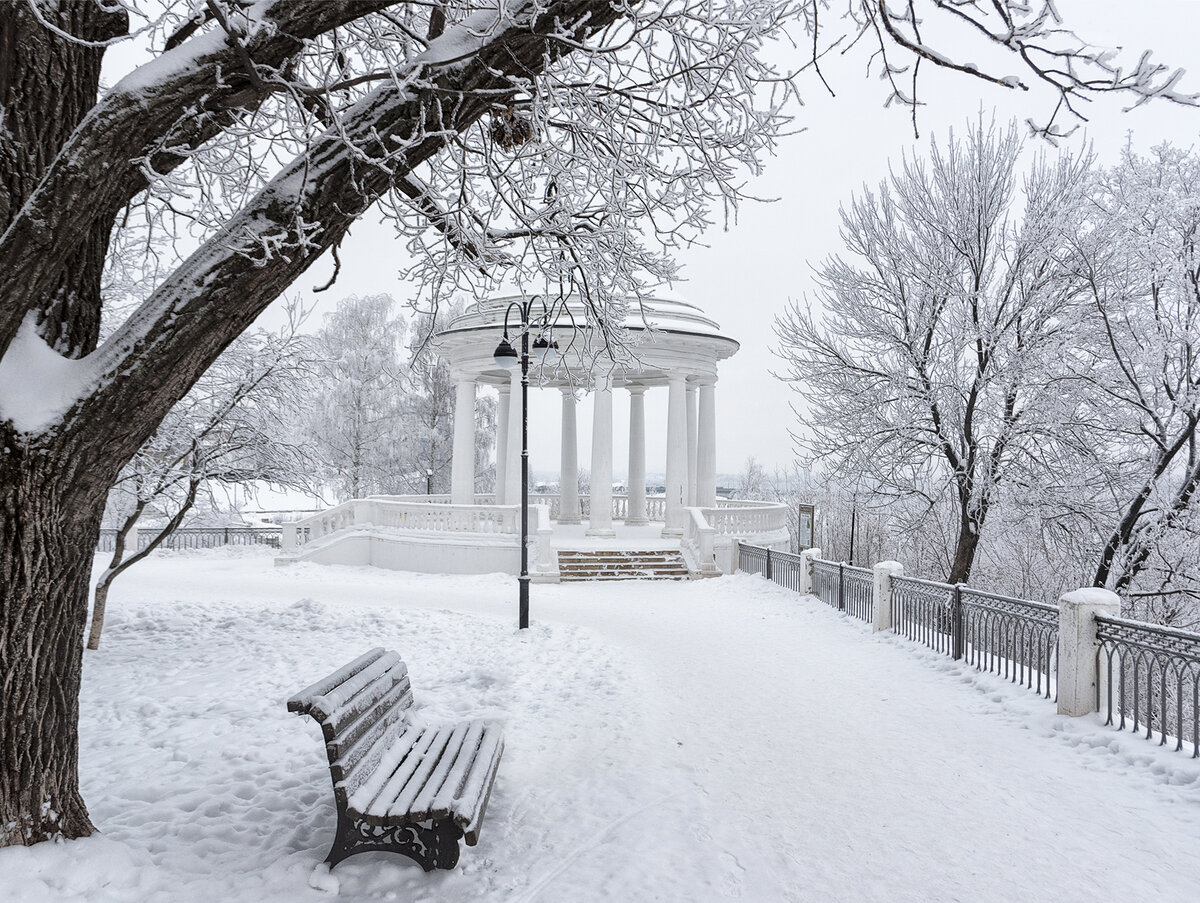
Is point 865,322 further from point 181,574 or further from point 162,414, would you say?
point 181,574

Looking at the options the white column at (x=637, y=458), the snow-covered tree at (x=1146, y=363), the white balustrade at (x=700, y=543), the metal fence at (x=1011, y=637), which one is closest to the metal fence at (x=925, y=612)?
the metal fence at (x=1011, y=637)

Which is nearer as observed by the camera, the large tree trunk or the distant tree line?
the large tree trunk

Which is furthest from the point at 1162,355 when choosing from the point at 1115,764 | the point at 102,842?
the point at 102,842

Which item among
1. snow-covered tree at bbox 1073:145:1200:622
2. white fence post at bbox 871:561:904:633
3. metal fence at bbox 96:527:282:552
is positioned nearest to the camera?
white fence post at bbox 871:561:904:633

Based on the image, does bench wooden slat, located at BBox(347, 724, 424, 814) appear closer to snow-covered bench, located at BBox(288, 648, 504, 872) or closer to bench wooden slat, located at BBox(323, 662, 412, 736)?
snow-covered bench, located at BBox(288, 648, 504, 872)

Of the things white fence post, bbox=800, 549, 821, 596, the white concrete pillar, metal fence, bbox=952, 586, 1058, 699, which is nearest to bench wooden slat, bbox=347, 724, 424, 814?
metal fence, bbox=952, 586, 1058, 699

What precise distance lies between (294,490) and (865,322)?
1251 cm

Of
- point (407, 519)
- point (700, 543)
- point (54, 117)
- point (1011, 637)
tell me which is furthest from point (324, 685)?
point (407, 519)

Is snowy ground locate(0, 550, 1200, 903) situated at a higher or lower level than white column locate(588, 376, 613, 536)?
lower

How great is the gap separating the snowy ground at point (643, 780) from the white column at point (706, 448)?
12.6 metres

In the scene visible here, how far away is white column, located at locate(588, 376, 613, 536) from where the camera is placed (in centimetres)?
2016

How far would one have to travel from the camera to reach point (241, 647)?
28.7 feet

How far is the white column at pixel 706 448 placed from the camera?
74.3ft

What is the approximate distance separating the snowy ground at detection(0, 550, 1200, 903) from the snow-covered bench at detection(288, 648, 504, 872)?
0.57 feet
